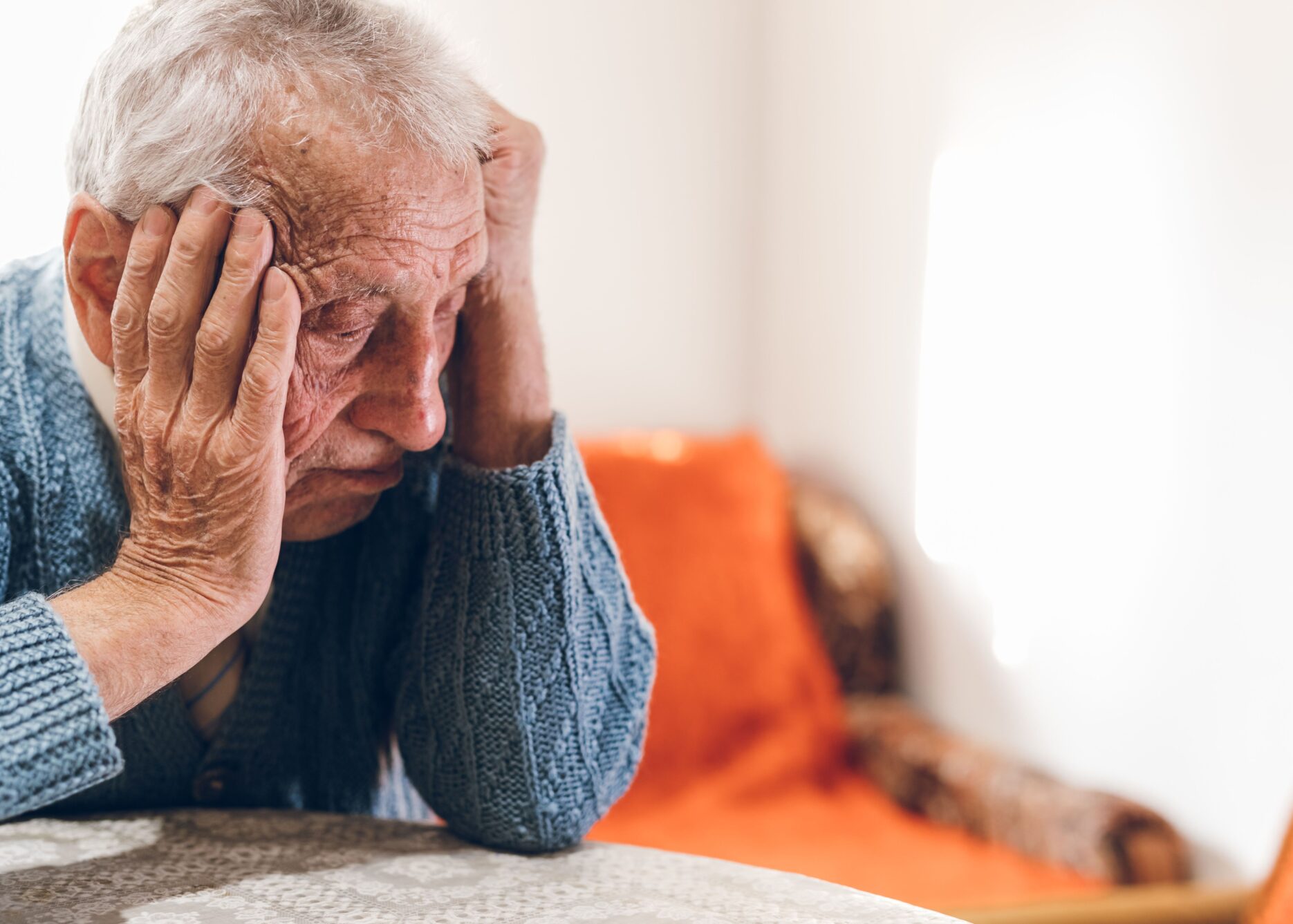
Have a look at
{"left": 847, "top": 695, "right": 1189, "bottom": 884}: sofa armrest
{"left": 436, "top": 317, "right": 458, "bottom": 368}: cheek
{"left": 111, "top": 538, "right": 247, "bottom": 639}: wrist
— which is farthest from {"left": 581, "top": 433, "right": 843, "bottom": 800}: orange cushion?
{"left": 111, "top": 538, "right": 247, "bottom": 639}: wrist

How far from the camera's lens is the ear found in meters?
0.82

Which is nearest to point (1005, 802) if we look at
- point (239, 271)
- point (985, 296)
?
point (985, 296)

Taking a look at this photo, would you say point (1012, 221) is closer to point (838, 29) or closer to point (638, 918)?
point (838, 29)

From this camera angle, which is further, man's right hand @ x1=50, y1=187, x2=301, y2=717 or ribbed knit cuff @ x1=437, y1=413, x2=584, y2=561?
ribbed knit cuff @ x1=437, y1=413, x2=584, y2=561

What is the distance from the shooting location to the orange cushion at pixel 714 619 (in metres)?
2.20

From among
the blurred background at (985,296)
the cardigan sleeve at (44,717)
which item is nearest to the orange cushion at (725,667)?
the blurred background at (985,296)

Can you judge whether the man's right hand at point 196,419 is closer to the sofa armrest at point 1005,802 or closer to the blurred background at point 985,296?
the blurred background at point 985,296

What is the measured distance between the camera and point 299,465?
35.0 inches

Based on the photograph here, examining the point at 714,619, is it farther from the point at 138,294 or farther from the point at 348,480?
the point at 138,294

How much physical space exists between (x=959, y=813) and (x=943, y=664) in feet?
1.10

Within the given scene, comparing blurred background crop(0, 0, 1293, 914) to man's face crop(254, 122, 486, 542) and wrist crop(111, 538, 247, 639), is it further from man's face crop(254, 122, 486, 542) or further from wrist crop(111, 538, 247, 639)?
wrist crop(111, 538, 247, 639)

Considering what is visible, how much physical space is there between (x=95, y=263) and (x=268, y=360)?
17cm

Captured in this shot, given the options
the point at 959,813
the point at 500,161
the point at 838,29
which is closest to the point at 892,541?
the point at 959,813

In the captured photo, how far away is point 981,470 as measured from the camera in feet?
6.71
